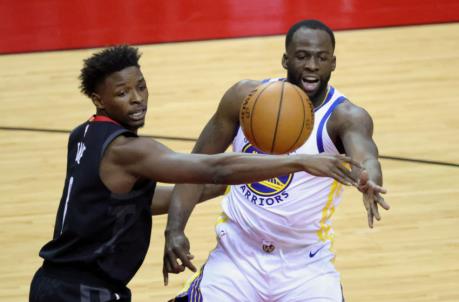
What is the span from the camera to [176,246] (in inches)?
194

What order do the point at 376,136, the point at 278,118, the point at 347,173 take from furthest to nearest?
the point at 376,136 < the point at 278,118 < the point at 347,173

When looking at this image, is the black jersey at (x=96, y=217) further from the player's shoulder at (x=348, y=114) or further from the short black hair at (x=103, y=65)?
the player's shoulder at (x=348, y=114)

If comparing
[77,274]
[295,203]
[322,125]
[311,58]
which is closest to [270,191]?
[295,203]

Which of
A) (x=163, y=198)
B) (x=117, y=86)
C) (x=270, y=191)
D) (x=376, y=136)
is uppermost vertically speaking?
(x=117, y=86)

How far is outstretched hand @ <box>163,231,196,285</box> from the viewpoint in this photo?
15.9 ft

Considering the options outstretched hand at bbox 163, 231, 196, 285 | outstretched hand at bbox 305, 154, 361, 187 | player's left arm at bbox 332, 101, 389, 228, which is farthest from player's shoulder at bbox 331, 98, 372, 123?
outstretched hand at bbox 305, 154, 361, 187

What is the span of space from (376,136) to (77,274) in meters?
5.16

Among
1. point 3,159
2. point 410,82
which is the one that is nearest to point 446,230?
point 410,82

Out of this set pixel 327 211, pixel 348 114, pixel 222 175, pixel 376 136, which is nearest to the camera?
pixel 222 175

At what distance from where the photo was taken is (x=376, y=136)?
9133 mm

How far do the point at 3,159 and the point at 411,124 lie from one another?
377 cm

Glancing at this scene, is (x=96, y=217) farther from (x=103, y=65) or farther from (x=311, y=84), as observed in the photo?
(x=311, y=84)

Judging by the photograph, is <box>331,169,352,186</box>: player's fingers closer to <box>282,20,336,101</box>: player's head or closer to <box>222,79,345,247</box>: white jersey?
<box>222,79,345,247</box>: white jersey

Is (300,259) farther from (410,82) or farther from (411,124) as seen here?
(410,82)
